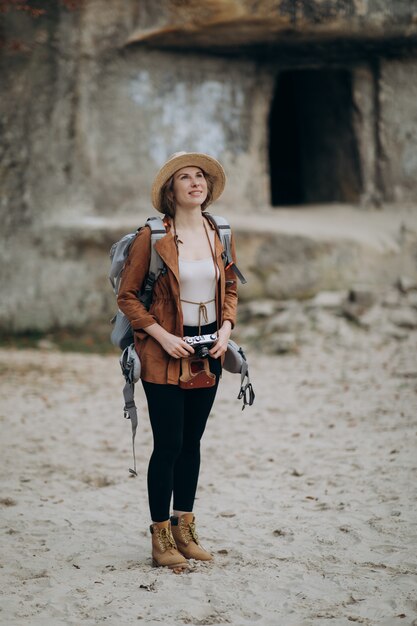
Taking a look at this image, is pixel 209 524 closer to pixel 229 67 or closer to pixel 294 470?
pixel 294 470

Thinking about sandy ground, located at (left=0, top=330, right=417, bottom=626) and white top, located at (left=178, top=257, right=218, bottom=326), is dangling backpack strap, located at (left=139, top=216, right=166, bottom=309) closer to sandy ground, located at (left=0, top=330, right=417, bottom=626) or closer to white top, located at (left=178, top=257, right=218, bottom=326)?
white top, located at (left=178, top=257, right=218, bottom=326)

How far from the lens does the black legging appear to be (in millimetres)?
3686

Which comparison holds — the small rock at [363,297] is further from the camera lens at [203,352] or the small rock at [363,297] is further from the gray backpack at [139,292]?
the camera lens at [203,352]

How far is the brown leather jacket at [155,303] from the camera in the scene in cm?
369

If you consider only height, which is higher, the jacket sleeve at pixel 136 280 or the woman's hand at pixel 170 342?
the jacket sleeve at pixel 136 280

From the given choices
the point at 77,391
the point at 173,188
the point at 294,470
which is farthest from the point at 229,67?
the point at 173,188

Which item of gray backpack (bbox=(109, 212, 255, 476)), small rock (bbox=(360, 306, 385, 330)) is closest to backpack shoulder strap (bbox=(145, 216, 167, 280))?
gray backpack (bbox=(109, 212, 255, 476))

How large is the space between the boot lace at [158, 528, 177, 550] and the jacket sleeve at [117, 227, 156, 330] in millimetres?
893

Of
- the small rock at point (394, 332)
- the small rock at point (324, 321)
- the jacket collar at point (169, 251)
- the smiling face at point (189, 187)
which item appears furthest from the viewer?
the small rock at point (324, 321)

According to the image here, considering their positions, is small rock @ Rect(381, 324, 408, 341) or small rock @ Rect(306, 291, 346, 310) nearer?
small rock @ Rect(381, 324, 408, 341)

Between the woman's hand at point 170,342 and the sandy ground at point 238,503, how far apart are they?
37.9 inches

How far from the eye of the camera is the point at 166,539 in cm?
384

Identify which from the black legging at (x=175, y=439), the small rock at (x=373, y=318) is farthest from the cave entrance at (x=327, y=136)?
the black legging at (x=175, y=439)

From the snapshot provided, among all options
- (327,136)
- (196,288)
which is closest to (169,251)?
(196,288)
